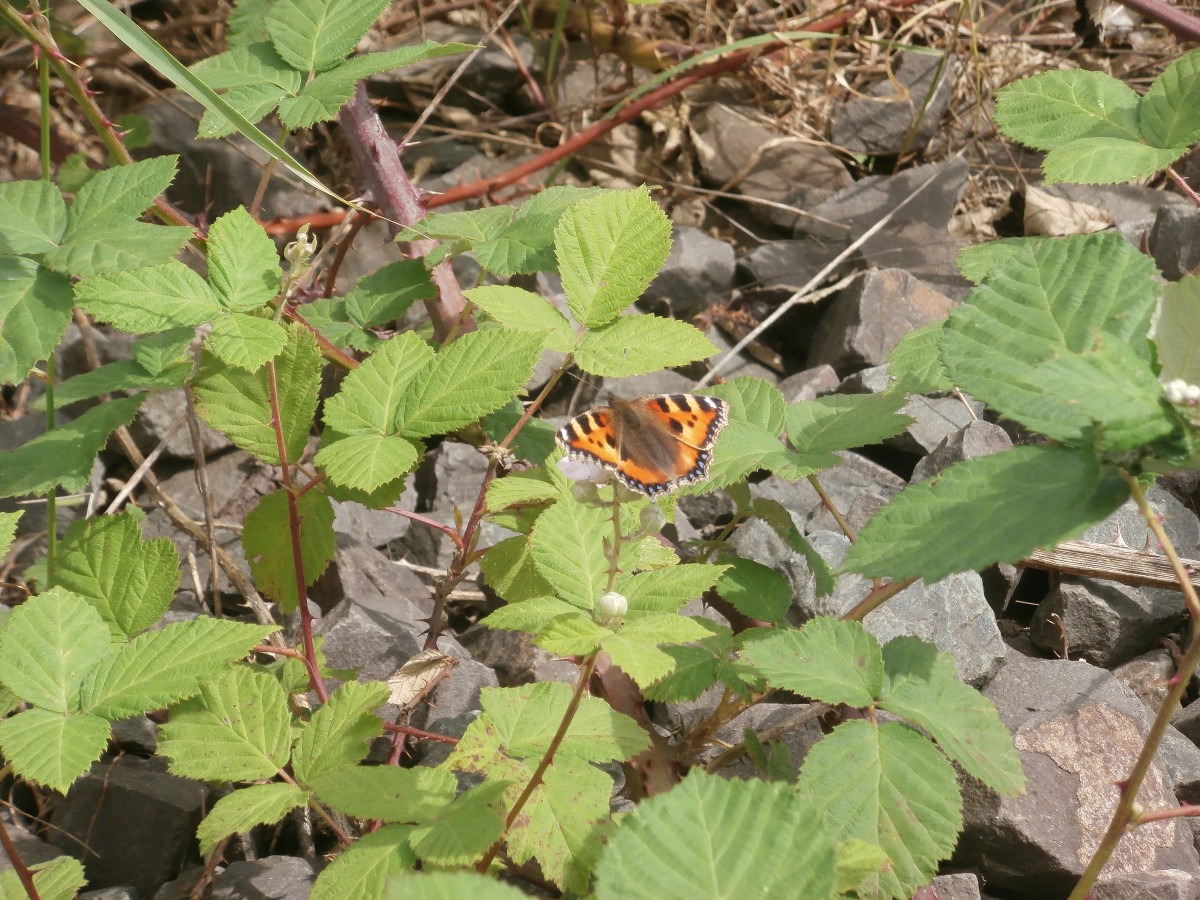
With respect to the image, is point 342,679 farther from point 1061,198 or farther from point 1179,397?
point 1061,198

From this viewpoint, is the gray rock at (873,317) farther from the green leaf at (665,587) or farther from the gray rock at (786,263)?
the green leaf at (665,587)

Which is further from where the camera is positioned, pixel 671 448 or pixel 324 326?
pixel 324 326

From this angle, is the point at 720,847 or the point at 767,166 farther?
the point at 767,166

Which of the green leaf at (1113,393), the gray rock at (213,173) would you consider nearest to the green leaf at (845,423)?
the green leaf at (1113,393)

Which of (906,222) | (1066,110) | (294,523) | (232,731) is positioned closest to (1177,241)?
(906,222)

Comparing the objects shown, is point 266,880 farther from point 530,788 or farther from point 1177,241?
point 1177,241

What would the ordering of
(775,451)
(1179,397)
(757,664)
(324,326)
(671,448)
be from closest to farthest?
1. (1179,397)
2. (757,664)
3. (671,448)
4. (775,451)
5. (324,326)

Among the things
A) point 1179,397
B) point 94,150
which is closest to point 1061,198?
point 1179,397
